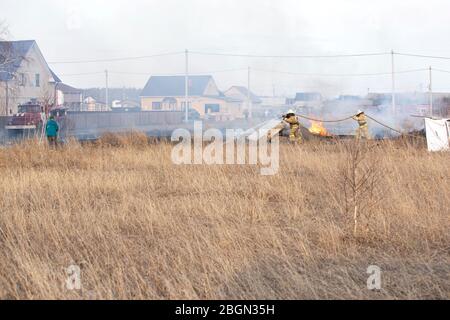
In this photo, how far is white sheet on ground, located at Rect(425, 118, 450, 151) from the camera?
19594 millimetres

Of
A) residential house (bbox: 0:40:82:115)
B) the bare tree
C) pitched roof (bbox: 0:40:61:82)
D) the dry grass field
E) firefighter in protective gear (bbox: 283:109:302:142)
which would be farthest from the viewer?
residential house (bbox: 0:40:82:115)

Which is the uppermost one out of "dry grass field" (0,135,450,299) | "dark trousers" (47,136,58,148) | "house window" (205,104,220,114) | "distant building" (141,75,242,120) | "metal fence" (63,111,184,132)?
"distant building" (141,75,242,120)

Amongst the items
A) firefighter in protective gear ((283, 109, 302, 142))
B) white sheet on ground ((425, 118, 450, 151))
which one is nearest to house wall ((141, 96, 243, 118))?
firefighter in protective gear ((283, 109, 302, 142))

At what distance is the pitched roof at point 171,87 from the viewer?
77062 mm

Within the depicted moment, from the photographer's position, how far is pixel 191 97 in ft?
246

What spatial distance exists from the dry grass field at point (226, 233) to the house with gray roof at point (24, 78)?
118ft

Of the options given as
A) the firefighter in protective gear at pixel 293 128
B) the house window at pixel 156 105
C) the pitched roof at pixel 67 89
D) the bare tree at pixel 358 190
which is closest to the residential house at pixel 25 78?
the pitched roof at pixel 67 89

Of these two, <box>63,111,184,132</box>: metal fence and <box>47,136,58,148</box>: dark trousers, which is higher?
<box>63,111,184,132</box>: metal fence

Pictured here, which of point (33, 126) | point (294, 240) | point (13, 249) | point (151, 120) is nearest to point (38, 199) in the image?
point (13, 249)

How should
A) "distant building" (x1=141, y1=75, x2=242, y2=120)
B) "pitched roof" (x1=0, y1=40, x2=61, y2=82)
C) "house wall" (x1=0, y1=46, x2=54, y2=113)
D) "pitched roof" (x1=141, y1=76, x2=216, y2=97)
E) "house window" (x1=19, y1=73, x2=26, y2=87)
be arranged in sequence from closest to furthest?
1. "pitched roof" (x1=0, y1=40, x2=61, y2=82)
2. "house wall" (x1=0, y1=46, x2=54, y2=113)
3. "house window" (x1=19, y1=73, x2=26, y2=87)
4. "distant building" (x1=141, y1=75, x2=242, y2=120)
5. "pitched roof" (x1=141, y1=76, x2=216, y2=97)

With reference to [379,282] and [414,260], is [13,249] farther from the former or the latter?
[414,260]

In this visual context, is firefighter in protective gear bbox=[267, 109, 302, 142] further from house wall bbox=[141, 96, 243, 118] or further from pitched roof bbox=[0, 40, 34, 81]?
house wall bbox=[141, 96, 243, 118]

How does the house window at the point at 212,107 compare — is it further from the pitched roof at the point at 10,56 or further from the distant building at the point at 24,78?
the pitched roof at the point at 10,56
